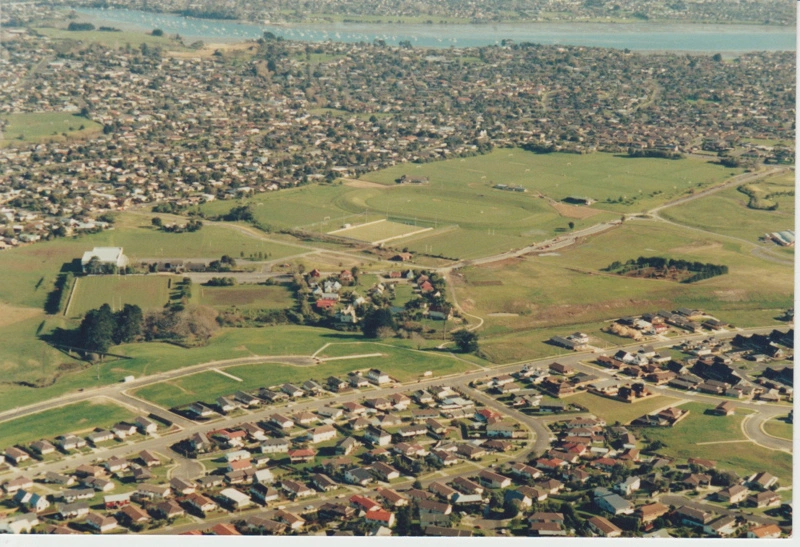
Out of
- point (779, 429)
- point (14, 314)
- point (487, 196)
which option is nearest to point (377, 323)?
point (14, 314)

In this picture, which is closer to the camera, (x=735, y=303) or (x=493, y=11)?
(x=735, y=303)

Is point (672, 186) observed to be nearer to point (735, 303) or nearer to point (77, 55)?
point (735, 303)

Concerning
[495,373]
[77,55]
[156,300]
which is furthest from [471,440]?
[77,55]

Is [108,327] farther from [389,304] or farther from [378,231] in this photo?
[378,231]

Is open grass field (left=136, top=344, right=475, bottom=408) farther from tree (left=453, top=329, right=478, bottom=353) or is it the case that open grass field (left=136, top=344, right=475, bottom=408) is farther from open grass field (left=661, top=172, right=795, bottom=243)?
open grass field (left=661, top=172, right=795, bottom=243)

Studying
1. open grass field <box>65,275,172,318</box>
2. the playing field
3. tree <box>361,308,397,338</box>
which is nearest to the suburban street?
tree <box>361,308,397,338</box>
